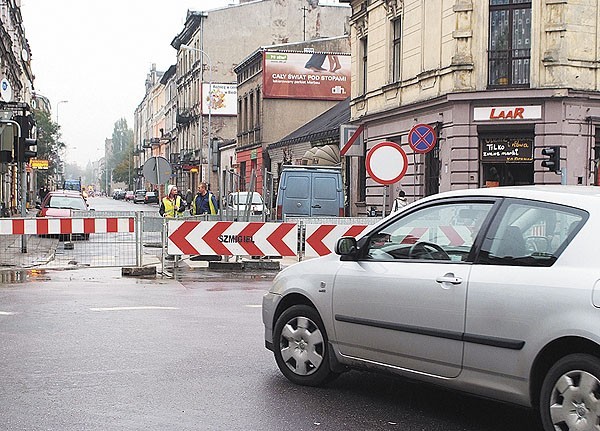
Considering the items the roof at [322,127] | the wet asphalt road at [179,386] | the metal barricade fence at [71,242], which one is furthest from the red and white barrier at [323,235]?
the roof at [322,127]

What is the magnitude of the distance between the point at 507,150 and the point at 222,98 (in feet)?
147

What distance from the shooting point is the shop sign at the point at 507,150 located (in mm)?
25078

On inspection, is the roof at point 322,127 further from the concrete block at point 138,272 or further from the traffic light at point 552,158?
the concrete block at point 138,272

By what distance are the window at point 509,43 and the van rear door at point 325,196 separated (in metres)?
5.28

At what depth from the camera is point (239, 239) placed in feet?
56.4

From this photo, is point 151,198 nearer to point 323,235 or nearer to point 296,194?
point 296,194

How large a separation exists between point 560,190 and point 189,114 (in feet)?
252

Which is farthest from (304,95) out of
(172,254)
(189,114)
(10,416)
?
(10,416)

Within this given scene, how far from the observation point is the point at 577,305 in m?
5.18

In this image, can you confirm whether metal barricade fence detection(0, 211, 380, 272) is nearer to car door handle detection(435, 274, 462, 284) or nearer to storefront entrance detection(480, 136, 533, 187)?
storefront entrance detection(480, 136, 533, 187)

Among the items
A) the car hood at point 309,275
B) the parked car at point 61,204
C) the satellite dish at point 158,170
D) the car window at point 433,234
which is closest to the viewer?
the car window at point 433,234

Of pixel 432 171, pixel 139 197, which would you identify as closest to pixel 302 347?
pixel 432 171

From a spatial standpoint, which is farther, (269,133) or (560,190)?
(269,133)

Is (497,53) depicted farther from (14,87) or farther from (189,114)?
(189,114)
